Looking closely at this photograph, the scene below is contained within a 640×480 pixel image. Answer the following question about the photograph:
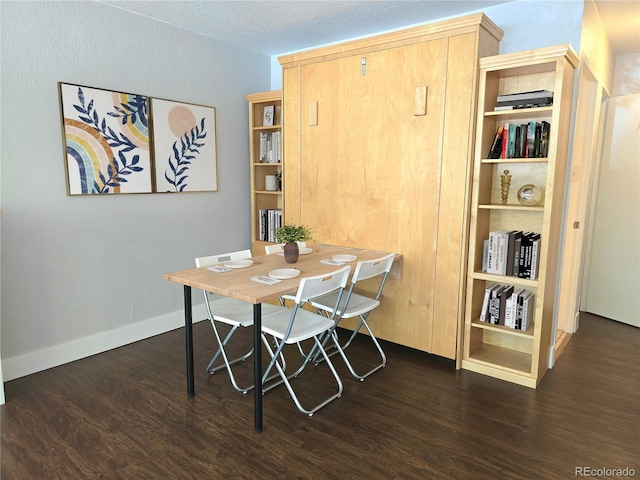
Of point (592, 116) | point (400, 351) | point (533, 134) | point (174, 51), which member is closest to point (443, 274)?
point (400, 351)

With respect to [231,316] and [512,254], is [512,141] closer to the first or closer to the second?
[512,254]

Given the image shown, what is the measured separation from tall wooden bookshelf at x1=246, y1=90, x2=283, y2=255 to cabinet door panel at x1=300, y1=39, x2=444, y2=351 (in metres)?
0.64

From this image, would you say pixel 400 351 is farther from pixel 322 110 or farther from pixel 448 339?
pixel 322 110

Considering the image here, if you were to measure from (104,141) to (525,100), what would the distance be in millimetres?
2901

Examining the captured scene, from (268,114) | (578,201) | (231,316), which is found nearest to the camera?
(231,316)

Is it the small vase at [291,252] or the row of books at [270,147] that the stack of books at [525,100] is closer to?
the small vase at [291,252]

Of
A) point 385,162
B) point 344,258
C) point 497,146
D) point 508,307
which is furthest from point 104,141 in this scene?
point 508,307

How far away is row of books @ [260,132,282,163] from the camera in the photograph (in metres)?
4.11

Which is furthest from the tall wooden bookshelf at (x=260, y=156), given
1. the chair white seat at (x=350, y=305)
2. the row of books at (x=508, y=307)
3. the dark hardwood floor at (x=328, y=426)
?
the row of books at (x=508, y=307)

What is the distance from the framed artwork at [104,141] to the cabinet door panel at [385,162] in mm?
1298

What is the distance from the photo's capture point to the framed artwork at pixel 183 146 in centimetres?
349

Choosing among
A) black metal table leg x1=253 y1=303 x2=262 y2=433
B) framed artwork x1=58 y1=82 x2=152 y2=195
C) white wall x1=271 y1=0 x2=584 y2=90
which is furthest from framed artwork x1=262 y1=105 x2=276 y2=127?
black metal table leg x1=253 y1=303 x2=262 y2=433

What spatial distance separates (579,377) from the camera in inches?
114

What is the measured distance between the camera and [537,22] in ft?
9.56
